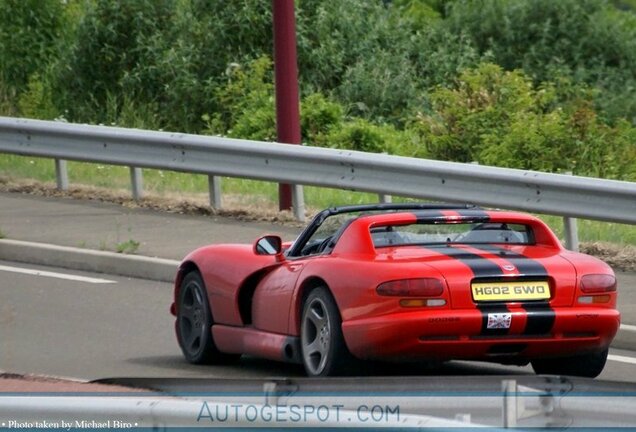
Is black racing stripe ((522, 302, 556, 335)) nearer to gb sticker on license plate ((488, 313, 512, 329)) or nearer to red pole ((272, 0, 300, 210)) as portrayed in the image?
gb sticker on license plate ((488, 313, 512, 329))

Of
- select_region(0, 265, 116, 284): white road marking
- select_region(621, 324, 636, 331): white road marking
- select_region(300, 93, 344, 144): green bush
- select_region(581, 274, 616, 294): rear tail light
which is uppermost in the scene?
select_region(300, 93, 344, 144): green bush

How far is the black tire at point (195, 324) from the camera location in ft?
32.8

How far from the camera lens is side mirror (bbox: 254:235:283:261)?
9508 mm

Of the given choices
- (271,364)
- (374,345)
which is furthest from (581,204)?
(374,345)

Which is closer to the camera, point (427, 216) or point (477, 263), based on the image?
point (477, 263)

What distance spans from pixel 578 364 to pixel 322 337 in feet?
4.69

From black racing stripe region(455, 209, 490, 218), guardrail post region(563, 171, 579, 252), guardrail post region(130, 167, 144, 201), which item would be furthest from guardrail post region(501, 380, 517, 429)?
guardrail post region(130, 167, 144, 201)

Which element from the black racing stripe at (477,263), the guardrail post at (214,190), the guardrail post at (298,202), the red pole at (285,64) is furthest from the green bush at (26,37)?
the black racing stripe at (477,263)

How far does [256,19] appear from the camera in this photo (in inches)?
928

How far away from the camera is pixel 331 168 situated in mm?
14977

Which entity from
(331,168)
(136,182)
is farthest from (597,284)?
(136,182)

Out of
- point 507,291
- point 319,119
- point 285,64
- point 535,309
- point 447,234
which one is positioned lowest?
point 535,309

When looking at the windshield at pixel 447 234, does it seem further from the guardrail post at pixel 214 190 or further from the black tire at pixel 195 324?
the guardrail post at pixel 214 190

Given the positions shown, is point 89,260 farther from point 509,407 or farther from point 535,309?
point 509,407
